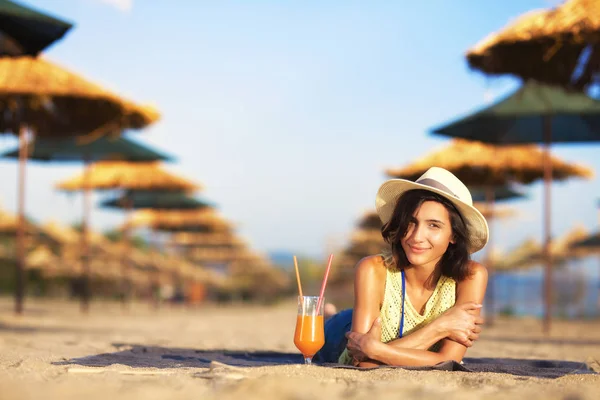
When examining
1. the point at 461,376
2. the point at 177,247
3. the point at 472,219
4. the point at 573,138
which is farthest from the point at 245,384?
the point at 177,247

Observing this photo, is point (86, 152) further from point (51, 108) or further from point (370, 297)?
point (370, 297)

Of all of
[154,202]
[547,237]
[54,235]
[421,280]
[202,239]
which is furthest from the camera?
[202,239]

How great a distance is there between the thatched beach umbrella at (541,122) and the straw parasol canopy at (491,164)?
145 centimetres

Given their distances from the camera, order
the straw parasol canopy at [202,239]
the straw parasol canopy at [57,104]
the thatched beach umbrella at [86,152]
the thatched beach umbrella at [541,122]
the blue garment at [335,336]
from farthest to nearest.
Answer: the straw parasol canopy at [202,239] → the thatched beach umbrella at [86,152] → the straw parasol canopy at [57,104] → the thatched beach umbrella at [541,122] → the blue garment at [335,336]

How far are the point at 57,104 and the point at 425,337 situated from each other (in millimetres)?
6463

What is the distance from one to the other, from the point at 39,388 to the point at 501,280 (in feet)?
58.4

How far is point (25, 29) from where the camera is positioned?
17.7 ft

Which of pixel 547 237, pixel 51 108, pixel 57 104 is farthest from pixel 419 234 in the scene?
pixel 51 108

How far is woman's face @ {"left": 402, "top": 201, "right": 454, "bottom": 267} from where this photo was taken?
8.90 ft

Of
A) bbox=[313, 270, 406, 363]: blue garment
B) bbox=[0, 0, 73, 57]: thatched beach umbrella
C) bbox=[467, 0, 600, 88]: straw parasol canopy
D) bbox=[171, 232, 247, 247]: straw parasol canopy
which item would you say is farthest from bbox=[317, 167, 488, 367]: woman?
bbox=[171, 232, 247, 247]: straw parasol canopy

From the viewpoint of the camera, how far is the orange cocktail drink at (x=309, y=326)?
8.97 ft

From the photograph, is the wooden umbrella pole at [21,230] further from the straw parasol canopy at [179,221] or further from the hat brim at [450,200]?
the straw parasol canopy at [179,221]

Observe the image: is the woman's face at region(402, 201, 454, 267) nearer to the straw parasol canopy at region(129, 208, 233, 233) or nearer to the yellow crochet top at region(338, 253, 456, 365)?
the yellow crochet top at region(338, 253, 456, 365)

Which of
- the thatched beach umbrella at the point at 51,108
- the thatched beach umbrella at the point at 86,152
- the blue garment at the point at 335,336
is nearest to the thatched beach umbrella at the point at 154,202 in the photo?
the thatched beach umbrella at the point at 86,152
